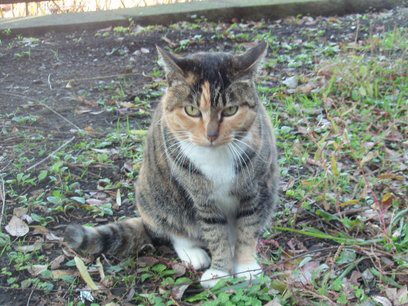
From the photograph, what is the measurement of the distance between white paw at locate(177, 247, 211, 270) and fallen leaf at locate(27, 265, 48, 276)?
67cm

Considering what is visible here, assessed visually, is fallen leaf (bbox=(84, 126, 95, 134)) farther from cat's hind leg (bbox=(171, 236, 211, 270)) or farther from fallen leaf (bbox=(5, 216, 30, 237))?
cat's hind leg (bbox=(171, 236, 211, 270))

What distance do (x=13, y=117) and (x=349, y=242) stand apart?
9.23 ft

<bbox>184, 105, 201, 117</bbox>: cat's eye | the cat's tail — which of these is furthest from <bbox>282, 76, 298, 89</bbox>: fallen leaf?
<bbox>184, 105, 201, 117</bbox>: cat's eye

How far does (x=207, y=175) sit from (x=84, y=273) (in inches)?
28.9

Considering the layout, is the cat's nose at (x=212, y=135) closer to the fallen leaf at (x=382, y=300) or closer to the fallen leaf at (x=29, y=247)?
the fallen leaf at (x=382, y=300)

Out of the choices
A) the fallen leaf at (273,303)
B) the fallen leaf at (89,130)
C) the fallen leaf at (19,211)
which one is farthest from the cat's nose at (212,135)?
the fallen leaf at (89,130)

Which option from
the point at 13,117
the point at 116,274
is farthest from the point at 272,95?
the point at 116,274

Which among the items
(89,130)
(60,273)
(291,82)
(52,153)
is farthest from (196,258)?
(291,82)

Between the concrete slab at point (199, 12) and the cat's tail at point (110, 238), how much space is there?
3.89 metres

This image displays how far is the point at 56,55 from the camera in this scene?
19.0 feet

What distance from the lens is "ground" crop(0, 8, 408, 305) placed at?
272 centimetres

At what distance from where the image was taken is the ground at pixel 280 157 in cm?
272

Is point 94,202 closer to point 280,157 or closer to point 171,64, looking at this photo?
point 171,64

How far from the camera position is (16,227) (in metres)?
3.19
